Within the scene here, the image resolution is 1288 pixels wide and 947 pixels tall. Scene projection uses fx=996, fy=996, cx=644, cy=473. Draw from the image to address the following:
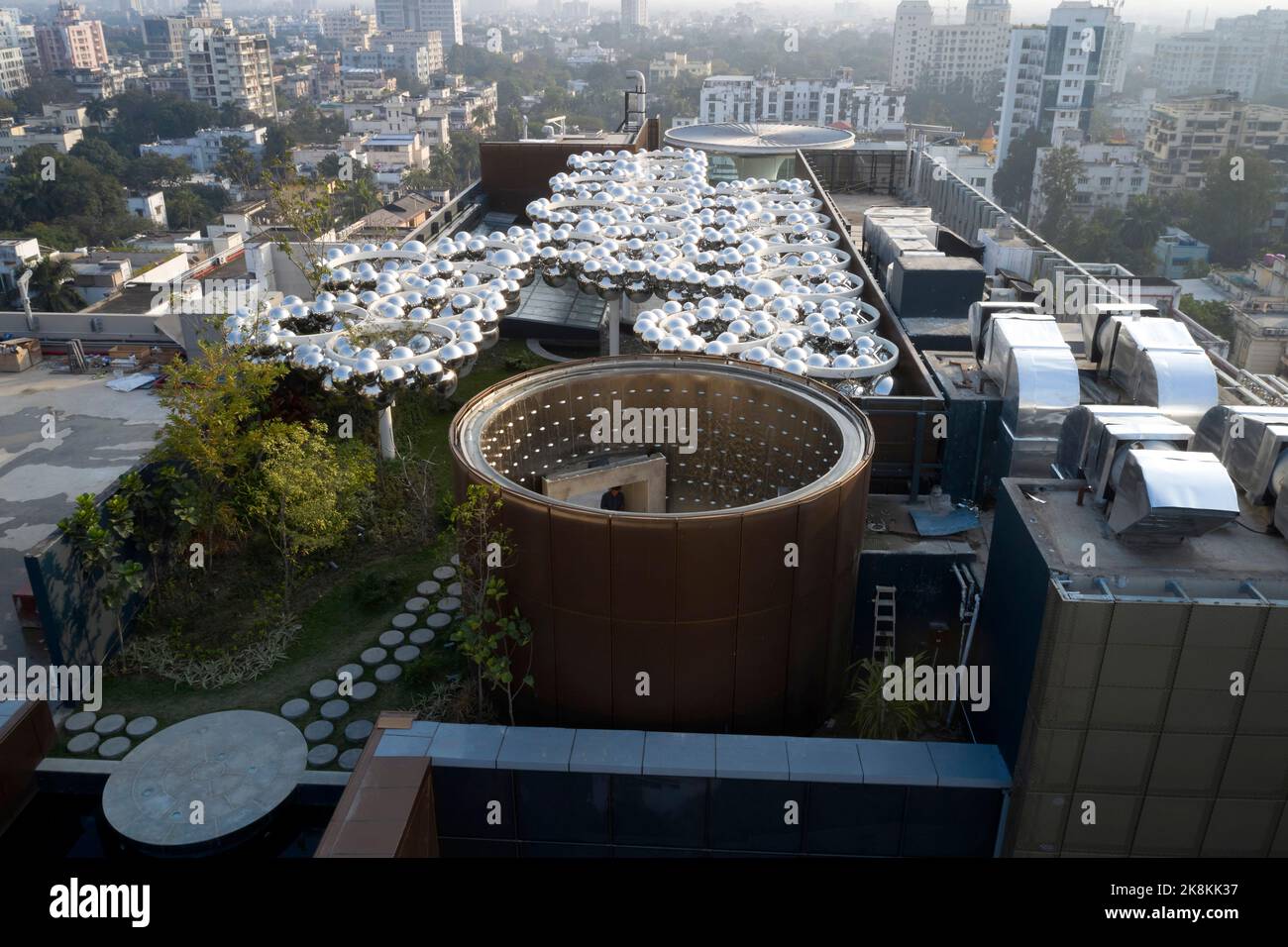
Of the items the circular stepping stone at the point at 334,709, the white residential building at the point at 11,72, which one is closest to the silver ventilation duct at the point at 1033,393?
the circular stepping stone at the point at 334,709

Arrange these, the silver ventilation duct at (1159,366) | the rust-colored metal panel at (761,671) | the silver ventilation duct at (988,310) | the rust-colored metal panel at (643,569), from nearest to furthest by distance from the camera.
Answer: the rust-colored metal panel at (643,569)
the rust-colored metal panel at (761,671)
the silver ventilation duct at (1159,366)
the silver ventilation duct at (988,310)

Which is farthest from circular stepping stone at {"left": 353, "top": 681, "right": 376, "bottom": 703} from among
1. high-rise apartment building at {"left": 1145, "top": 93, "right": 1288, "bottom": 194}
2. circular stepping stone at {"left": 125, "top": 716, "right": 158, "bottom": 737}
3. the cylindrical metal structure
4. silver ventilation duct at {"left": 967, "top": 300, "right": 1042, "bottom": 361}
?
high-rise apartment building at {"left": 1145, "top": 93, "right": 1288, "bottom": 194}

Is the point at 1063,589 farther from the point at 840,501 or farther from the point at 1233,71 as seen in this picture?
the point at 1233,71

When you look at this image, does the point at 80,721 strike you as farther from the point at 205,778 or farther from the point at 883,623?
the point at 883,623

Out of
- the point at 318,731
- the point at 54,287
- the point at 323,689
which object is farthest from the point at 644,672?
the point at 54,287

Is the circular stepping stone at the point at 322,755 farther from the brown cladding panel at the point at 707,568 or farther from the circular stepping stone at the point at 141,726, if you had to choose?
the brown cladding panel at the point at 707,568

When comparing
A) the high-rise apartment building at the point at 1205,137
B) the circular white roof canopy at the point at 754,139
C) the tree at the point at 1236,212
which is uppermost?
the circular white roof canopy at the point at 754,139

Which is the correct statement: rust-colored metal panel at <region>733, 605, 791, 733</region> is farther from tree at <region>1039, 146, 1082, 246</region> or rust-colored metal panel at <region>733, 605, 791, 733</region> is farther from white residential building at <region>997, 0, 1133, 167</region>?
white residential building at <region>997, 0, 1133, 167</region>
